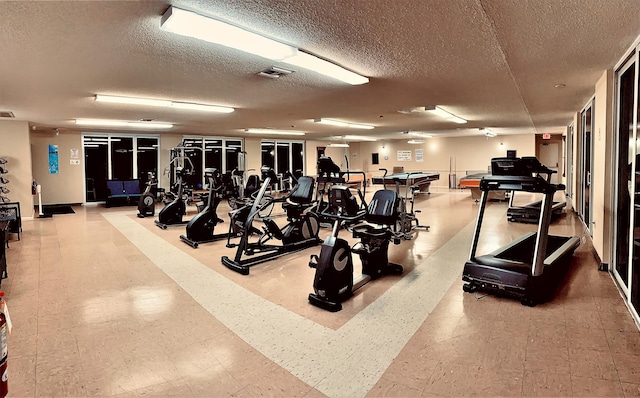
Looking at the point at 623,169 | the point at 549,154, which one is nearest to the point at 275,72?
the point at 623,169

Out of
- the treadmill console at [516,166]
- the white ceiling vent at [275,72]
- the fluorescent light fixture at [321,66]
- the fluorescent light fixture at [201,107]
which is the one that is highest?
the fluorescent light fixture at [201,107]

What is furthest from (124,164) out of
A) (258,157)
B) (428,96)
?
(428,96)

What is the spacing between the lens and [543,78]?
477cm

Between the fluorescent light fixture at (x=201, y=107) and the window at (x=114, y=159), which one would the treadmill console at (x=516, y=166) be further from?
the window at (x=114, y=159)

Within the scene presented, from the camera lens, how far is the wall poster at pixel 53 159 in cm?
1138

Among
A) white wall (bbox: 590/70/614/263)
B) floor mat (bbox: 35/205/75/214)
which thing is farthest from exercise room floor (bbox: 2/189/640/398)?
floor mat (bbox: 35/205/75/214)

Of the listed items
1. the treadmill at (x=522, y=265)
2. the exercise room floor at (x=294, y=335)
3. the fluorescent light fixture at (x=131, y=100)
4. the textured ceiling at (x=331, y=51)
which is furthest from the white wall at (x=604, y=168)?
the fluorescent light fixture at (x=131, y=100)

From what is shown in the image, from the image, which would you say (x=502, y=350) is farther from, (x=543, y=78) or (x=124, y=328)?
(x=543, y=78)

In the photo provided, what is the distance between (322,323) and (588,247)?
464 cm

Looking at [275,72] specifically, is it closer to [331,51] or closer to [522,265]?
[331,51]

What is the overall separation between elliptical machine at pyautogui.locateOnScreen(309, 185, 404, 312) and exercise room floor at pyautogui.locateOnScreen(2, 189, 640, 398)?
0.13 m

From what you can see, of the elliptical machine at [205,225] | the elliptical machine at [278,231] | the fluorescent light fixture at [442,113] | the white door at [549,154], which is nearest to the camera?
the elliptical machine at [278,231]

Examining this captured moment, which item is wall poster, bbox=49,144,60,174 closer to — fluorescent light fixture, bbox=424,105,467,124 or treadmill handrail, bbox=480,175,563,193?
fluorescent light fixture, bbox=424,105,467,124

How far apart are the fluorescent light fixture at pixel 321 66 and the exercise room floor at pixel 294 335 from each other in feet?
7.53
